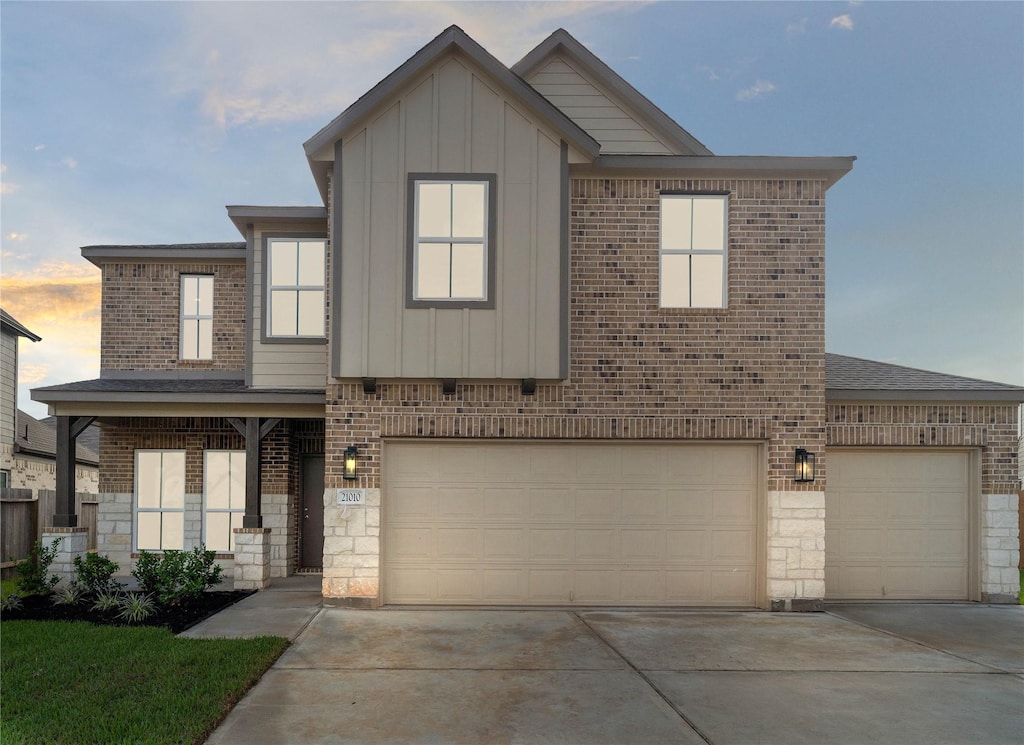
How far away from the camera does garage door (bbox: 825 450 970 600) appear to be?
1059 cm

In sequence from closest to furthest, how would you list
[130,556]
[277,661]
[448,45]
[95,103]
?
Answer: 1. [277,661]
2. [448,45]
3. [130,556]
4. [95,103]

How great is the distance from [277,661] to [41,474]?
15.2m

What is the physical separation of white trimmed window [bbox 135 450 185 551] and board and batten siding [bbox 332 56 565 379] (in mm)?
5476

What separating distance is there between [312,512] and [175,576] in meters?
3.26

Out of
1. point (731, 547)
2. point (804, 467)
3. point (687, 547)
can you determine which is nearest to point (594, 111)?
point (804, 467)

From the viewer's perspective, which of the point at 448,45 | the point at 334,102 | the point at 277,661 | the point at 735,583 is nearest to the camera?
the point at 277,661

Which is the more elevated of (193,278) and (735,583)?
(193,278)

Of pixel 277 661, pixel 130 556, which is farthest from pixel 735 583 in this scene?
pixel 130 556

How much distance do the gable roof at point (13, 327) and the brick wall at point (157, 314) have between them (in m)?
5.09

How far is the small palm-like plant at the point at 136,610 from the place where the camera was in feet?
28.9

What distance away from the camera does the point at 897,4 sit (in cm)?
1456

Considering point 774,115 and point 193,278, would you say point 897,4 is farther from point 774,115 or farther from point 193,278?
point 193,278

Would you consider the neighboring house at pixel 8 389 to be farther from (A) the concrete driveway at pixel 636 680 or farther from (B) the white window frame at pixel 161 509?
(A) the concrete driveway at pixel 636 680

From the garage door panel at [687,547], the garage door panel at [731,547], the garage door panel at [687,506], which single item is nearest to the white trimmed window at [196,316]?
the garage door panel at [687,506]
